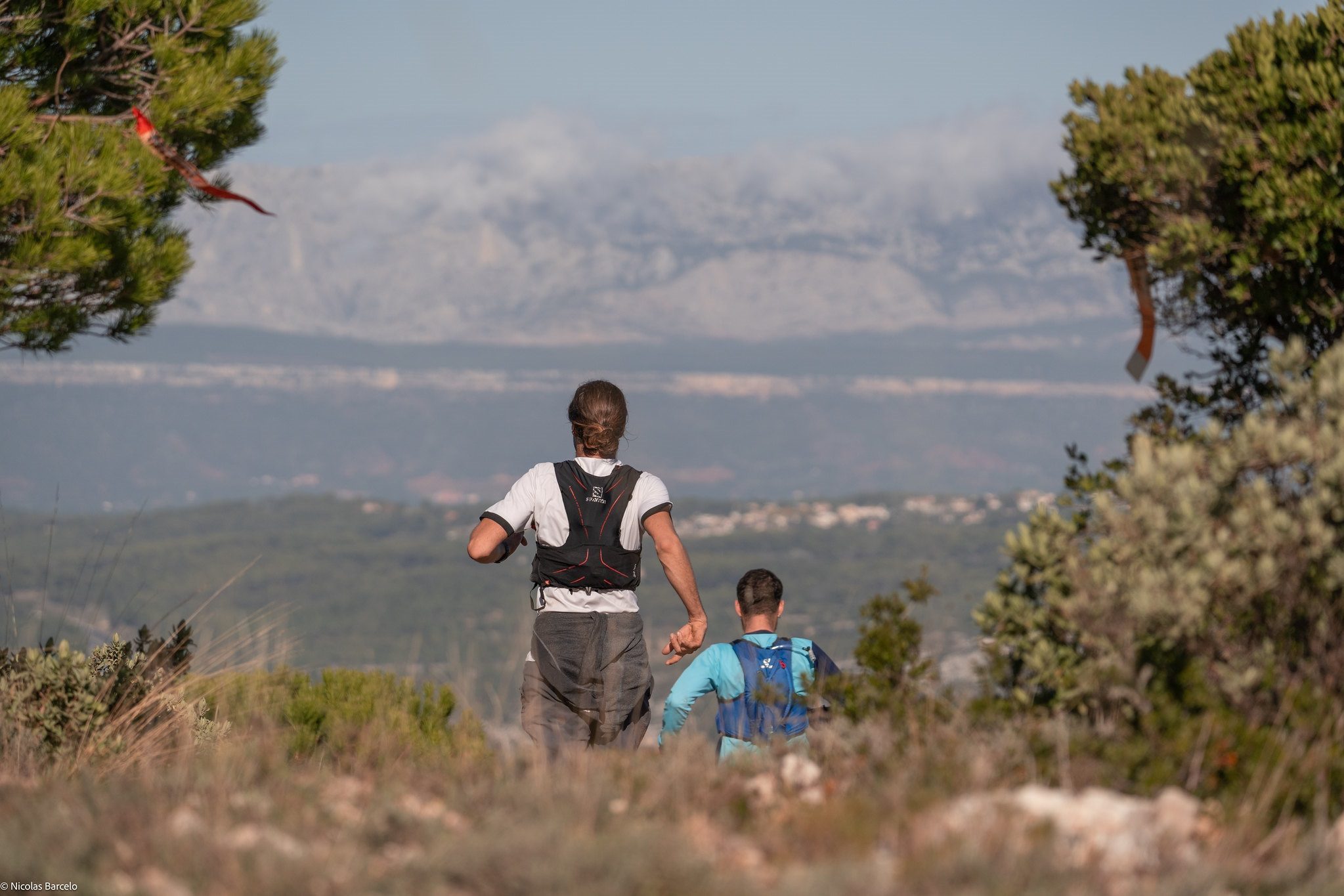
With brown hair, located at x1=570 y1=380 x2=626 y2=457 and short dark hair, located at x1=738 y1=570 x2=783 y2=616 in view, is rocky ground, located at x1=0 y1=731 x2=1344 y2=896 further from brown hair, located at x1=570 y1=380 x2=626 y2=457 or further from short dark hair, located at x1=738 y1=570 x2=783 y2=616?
brown hair, located at x1=570 y1=380 x2=626 y2=457

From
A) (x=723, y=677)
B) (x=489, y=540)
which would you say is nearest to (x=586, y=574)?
(x=489, y=540)

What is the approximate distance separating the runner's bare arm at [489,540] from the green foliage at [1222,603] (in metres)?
2.60

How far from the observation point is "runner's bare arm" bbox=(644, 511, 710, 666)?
6285mm

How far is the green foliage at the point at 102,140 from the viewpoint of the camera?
824cm

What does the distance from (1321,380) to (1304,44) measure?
8.46 ft

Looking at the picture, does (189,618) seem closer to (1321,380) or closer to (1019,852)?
(1019,852)

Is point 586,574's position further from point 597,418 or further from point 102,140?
point 102,140

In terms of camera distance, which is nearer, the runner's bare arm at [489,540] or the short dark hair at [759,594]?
the runner's bare arm at [489,540]

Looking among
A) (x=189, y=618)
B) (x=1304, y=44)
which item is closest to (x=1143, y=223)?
(x=1304, y=44)

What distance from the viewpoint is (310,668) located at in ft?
31.9

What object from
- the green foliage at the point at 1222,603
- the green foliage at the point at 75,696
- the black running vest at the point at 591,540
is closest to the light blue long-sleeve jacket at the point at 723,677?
the black running vest at the point at 591,540

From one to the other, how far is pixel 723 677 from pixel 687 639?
0.39 m

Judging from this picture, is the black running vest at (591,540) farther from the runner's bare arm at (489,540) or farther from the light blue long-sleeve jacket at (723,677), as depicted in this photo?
the light blue long-sleeve jacket at (723,677)

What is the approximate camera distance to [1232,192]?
6.52 metres
